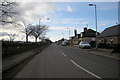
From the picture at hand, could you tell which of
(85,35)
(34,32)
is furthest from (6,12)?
(85,35)

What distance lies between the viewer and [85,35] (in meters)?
101

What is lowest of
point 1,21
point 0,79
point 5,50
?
point 0,79

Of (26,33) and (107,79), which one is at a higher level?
(26,33)

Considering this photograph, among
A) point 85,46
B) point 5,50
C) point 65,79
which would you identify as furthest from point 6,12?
point 85,46

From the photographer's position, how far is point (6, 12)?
610 inches

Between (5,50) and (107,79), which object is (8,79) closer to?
(107,79)

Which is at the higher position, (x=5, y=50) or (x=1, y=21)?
(x=1, y=21)

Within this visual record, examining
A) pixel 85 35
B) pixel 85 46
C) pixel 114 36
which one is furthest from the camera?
pixel 85 35

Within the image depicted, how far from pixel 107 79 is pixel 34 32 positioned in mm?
61747

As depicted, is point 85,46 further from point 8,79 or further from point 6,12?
point 8,79

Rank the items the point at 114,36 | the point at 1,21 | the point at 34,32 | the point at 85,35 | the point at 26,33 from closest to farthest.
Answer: the point at 1,21 < the point at 114,36 < the point at 26,33 < the point at 34,32 < the point at 85,35

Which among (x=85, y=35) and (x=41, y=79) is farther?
(x=85, y=35)

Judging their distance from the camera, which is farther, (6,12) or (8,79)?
(6,12)

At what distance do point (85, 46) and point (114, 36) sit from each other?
1230cm
